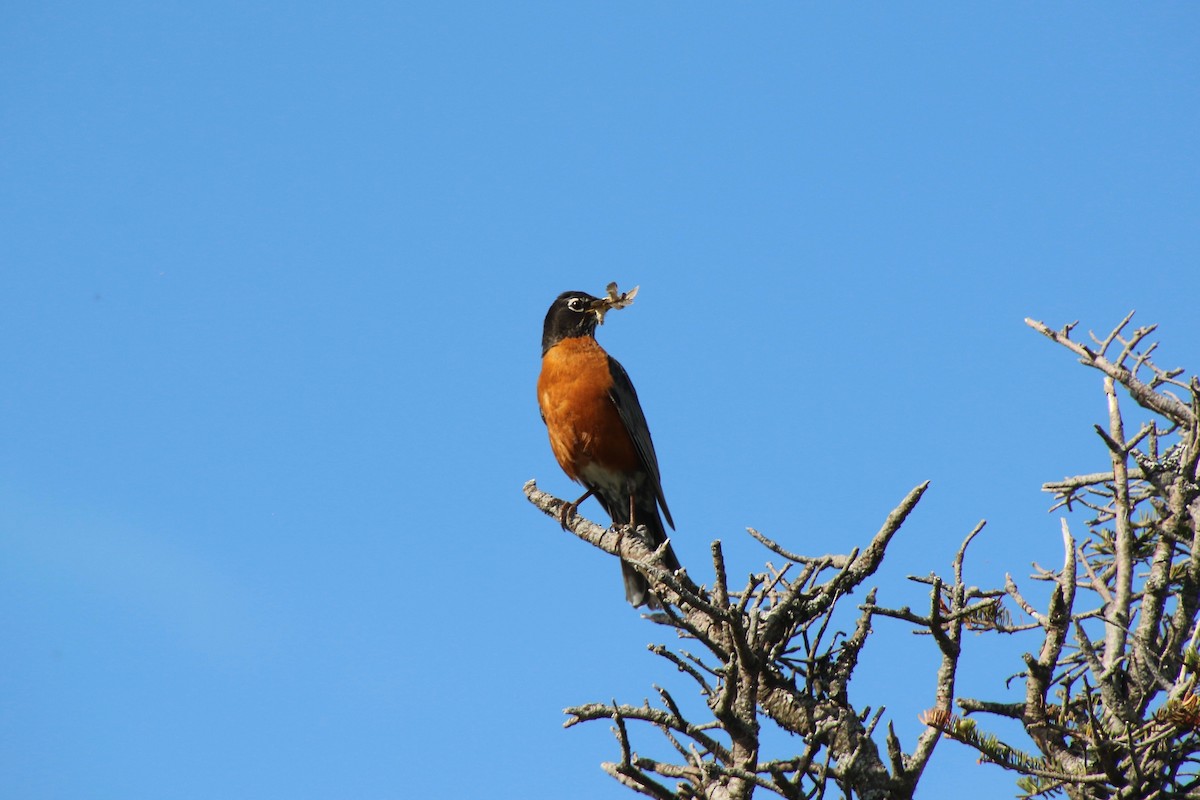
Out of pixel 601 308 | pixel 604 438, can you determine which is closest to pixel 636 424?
pixel 604 438

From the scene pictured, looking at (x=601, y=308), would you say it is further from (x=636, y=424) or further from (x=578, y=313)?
(x=636, y=424)

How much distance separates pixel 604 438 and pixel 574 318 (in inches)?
52.7

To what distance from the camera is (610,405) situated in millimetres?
7691

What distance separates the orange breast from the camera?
24.9ft

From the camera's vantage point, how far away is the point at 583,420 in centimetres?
764

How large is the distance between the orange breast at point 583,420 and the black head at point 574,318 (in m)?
0.53

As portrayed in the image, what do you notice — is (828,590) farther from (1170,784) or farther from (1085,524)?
(1085,524)

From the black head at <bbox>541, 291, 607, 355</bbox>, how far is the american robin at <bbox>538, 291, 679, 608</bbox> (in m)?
0.49

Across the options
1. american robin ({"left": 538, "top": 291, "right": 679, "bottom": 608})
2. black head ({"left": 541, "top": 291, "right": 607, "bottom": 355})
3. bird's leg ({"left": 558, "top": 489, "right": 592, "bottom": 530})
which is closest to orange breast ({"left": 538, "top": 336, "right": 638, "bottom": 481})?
american robin ({"left": 538, "top": 291, "right": 679, "bottom": 608})

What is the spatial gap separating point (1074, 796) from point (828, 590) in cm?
91

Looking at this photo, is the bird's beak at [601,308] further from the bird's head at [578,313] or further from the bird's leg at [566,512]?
the bird's leg at [566,512]

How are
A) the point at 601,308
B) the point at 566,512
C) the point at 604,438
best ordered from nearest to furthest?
the point at 566,512 < the point at 604,438 < the point at 601,308

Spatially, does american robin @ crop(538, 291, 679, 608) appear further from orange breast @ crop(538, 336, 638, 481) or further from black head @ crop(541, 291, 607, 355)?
black head @ crop(541, 291, 607, 355)

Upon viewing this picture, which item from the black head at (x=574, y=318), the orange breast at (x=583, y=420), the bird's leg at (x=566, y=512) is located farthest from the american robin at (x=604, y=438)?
the bird's leg at (x=566, y=512)
